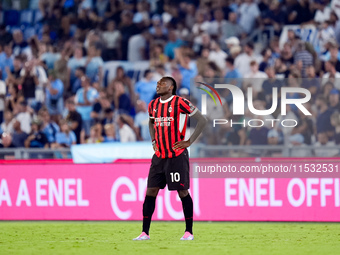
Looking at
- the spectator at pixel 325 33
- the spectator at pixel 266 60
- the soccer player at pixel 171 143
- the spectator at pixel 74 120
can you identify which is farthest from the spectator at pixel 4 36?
the soccer player at pixel 171 143

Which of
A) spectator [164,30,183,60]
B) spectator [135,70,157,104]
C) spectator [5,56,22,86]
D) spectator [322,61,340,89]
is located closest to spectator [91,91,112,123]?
spectator [135,70,157,104]

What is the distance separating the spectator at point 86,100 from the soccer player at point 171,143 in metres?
7.75

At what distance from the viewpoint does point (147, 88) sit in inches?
652

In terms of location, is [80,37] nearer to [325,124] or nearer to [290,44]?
[290,44]

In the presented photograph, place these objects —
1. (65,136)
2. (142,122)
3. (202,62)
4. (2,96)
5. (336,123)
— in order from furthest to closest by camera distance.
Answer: (2,96)
(202,62)
(65,136)
(142,122)
(336,123)

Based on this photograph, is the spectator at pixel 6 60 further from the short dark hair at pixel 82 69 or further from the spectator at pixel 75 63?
the short dark hair at pixel 82 69

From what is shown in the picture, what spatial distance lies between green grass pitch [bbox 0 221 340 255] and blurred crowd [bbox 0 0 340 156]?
207 cm

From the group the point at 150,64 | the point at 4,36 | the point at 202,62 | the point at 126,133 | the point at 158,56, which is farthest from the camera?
the point at 4,36

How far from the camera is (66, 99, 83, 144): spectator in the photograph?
1612 centimetres

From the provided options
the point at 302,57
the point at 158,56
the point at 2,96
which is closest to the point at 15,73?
the point at 2,96

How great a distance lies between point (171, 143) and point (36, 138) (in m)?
6.95

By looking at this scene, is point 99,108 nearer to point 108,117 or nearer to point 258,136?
point 108,117

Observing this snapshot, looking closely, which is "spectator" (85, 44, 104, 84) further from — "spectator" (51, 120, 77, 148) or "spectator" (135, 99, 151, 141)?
"spectator" (135, 99, 151, 141)

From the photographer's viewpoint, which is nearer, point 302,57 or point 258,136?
point 258,136
